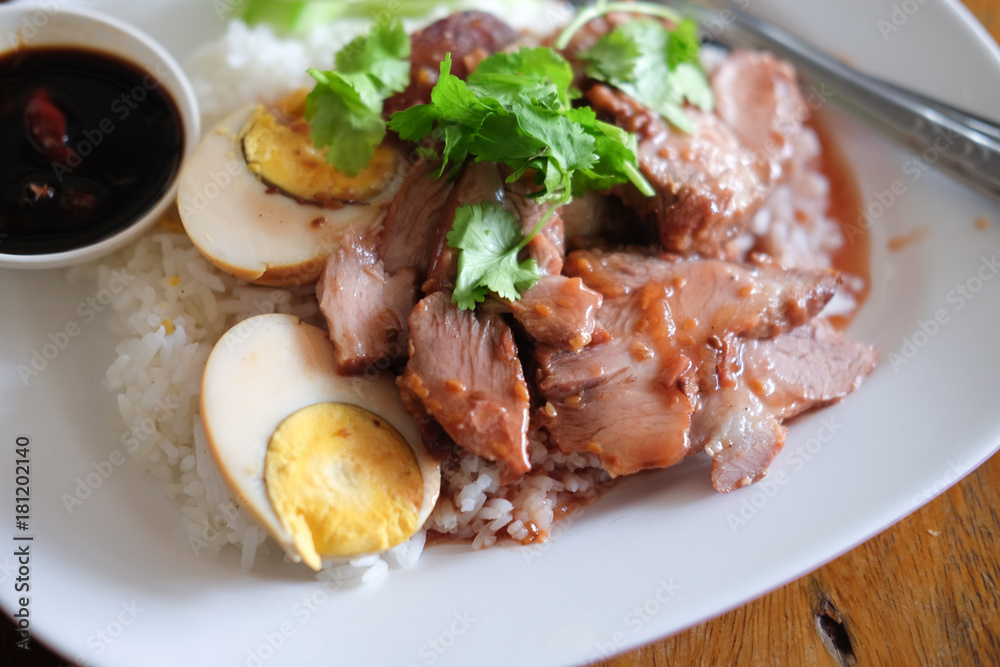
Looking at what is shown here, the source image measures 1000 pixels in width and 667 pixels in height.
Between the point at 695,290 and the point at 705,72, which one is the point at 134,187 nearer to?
the point at 695,290

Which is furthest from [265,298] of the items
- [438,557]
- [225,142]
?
[438,557]

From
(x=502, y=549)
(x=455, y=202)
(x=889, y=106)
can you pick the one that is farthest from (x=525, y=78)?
(x=889, y=106)

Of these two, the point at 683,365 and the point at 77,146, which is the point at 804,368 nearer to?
the point at 683,365

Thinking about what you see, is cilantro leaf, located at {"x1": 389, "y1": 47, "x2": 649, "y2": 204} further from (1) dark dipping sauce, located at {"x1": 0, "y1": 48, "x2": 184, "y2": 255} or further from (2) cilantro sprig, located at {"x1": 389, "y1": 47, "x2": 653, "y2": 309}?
(1) dark dipping sauce, located at {"x1": 0, "y1": 48, "x2": 184, "y2": 255}

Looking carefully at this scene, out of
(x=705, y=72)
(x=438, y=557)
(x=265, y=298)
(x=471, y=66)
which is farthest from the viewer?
(x=705, y=72)

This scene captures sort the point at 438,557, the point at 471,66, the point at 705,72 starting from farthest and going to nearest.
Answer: the point at 705,72
the point at 471,66
the point at 438,557

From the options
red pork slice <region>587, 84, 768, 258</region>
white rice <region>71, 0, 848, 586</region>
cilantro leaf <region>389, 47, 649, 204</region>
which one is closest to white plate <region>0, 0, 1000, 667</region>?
white rice <region>71, 0, 848, 586</region>

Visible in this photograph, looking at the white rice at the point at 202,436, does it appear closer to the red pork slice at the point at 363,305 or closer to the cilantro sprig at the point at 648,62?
the red pork slice at the point at 363,305
